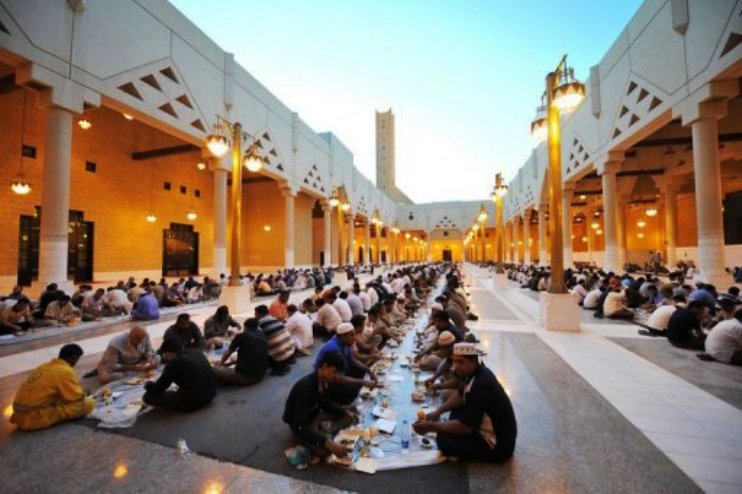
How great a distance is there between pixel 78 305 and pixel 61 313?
1.24m

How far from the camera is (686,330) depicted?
5387 mm

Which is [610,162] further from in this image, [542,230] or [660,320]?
[542,230]

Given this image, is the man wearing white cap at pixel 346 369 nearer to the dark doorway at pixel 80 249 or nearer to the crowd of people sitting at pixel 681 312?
the crowd of people sitting at pixel 681 312

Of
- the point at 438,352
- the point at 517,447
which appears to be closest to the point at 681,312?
the point at 438,352

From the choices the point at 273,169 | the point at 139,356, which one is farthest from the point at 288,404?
the point at 273,169

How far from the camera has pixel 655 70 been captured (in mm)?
11180

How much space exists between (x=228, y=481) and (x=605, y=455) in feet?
9.24

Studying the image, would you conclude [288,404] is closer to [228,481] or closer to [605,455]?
[228,481]

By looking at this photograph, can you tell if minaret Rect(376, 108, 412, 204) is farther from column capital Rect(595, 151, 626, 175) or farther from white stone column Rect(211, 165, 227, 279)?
white stone column Rect(211, 165, 227, 279)

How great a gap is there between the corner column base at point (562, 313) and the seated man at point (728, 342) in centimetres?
199

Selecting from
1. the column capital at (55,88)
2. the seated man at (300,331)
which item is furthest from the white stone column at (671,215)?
the column capital at (55,88)

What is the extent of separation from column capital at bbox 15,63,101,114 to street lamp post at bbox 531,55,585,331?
1175 cm

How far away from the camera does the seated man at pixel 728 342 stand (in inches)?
178

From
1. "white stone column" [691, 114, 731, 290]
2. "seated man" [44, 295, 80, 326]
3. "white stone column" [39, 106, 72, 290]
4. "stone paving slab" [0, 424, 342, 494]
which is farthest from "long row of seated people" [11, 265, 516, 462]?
"white stone column" [691, 114, 731, 290]
